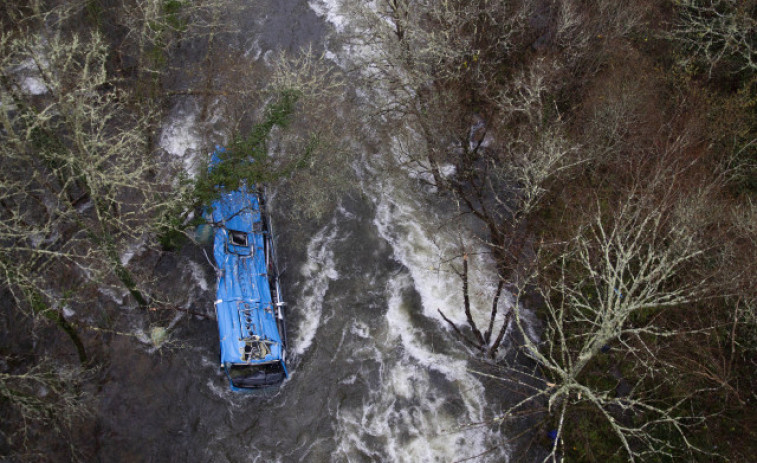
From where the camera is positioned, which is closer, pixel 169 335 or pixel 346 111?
pixel 169 335

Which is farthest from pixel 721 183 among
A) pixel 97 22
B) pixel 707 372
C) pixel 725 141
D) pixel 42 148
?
pixel 97 22

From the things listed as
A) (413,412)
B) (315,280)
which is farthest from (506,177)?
(413,412)

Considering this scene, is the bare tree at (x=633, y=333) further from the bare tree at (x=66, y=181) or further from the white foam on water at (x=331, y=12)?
the white foam on water at (x=331, y=12)

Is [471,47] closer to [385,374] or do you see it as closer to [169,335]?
[385,374]

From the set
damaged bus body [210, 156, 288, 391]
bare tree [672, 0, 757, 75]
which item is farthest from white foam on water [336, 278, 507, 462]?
bare tree [672, 0, 757, 75]

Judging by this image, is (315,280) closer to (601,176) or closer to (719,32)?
(601,176)

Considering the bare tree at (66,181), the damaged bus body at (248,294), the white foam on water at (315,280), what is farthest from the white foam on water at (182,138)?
the white foam on water at (315,280)
